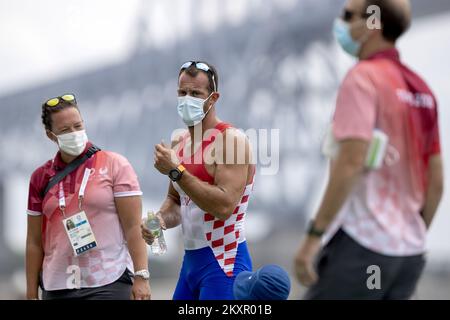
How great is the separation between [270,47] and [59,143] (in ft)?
121

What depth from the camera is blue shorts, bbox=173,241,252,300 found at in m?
5.19

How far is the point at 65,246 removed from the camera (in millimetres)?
5781

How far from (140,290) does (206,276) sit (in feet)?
2.03

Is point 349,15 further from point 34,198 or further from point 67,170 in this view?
point 34,198

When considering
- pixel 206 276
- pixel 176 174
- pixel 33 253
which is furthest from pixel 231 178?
pixel 33 253

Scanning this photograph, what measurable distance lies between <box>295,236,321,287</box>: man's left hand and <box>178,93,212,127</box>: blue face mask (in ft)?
5.08

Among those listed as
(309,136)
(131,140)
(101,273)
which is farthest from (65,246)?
(131,140)

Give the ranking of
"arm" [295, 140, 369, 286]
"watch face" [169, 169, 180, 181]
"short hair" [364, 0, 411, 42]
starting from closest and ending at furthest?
"arm" [295, 140, 369, 286] < "short hair" [364, 0, 411, 42] < "watch face" [169, 169, 180, 181]

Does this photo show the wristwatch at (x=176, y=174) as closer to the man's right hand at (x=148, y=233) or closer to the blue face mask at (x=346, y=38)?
the man's right hand at (x=148, y=233)

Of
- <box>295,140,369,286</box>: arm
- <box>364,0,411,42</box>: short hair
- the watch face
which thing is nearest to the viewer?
<box>295,140,369,286</box>: arm

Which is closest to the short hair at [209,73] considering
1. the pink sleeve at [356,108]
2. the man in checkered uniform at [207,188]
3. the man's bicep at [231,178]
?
the man in checkered uniform at [207,188]

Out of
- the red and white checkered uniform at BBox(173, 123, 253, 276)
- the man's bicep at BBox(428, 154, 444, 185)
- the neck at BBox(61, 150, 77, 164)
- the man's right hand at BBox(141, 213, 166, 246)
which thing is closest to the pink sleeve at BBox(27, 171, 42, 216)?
→ the neck at BBox(61, 150, 77, 164)

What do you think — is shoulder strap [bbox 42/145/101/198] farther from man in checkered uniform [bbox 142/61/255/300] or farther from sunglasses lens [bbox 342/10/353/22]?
sunglasses lens [bbox 342/10/353/22]
